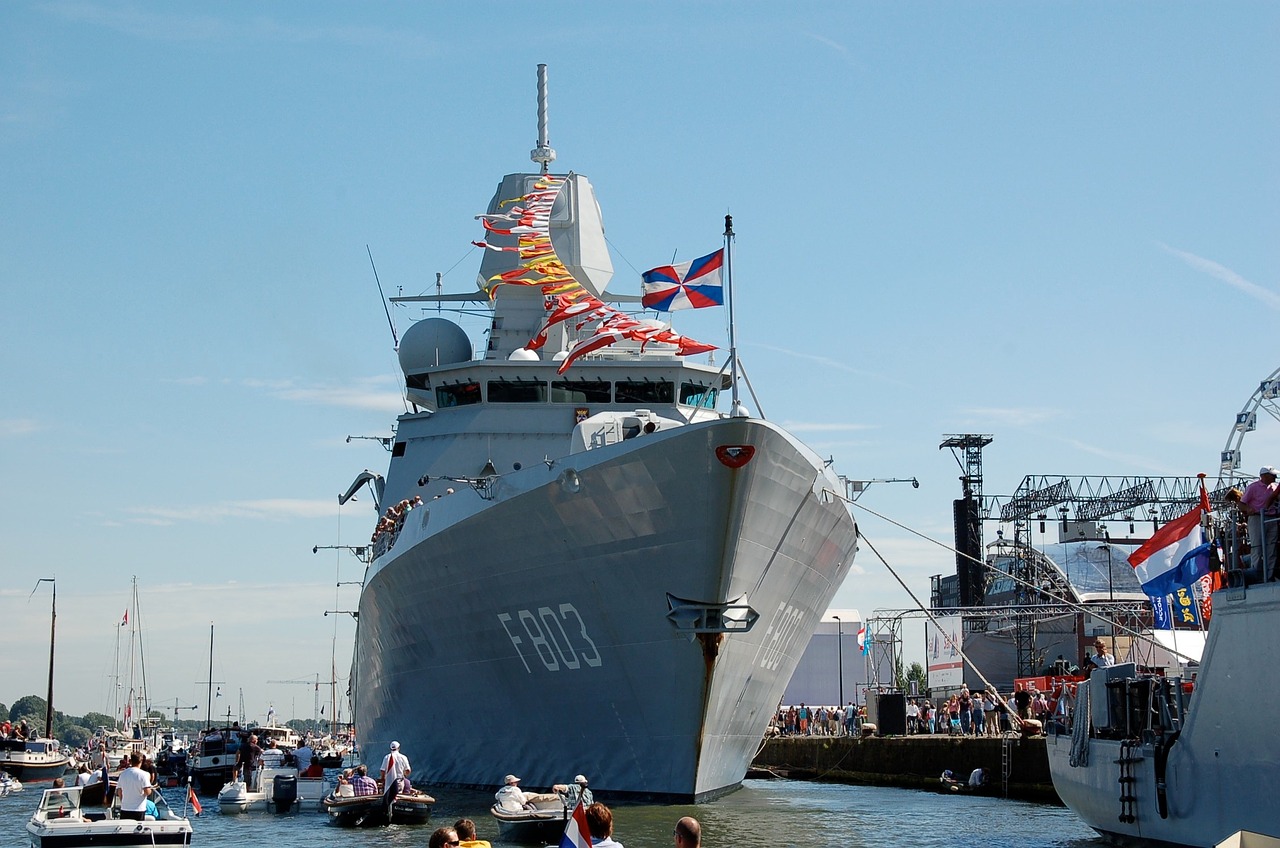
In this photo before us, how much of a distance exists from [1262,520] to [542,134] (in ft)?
66.0

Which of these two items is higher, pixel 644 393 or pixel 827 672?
pixel 644 393

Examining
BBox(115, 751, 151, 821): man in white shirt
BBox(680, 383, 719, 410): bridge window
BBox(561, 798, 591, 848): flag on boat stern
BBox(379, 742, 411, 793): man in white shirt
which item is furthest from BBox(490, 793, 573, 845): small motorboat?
BBox(680, 383, 719, 410): bridge window

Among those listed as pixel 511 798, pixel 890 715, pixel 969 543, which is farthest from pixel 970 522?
pixel 511 798

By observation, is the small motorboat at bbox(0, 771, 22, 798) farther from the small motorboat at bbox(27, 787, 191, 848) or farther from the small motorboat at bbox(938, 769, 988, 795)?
the small motorboat at bbox(938, 769, 988, 795)

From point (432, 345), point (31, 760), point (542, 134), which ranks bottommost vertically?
point (31, 760)

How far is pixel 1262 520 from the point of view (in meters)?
13.7

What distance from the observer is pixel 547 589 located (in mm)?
19094

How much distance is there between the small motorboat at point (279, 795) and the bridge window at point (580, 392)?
324 inches

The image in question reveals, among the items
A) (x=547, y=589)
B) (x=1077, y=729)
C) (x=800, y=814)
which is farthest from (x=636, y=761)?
(x=1077, y=729)

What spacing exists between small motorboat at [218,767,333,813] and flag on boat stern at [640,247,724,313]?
449 inches

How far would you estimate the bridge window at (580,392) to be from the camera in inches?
1033

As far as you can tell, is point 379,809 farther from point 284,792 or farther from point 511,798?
point 284,792

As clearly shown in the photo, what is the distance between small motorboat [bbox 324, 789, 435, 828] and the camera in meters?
19.8

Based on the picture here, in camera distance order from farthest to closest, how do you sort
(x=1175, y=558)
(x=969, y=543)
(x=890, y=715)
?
(x=969, y=543) → (x=890, y=715) → (x=1175, y=558)
